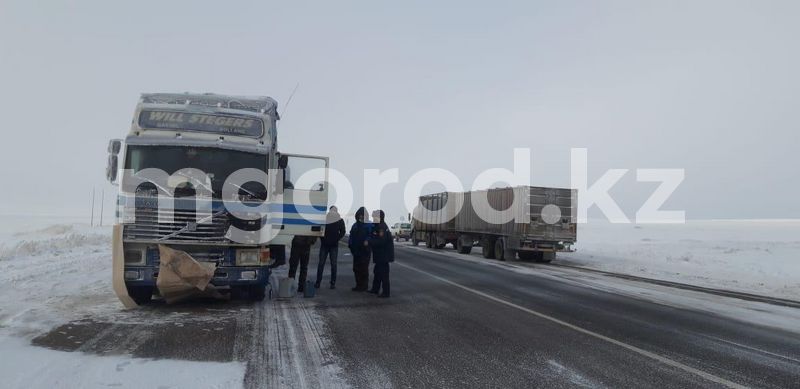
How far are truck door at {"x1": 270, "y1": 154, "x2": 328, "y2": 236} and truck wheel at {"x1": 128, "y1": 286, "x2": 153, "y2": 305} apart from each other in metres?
2.66

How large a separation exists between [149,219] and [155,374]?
12.8 feet

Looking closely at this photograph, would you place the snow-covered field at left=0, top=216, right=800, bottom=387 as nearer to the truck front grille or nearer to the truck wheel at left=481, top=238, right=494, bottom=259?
the truck front grille

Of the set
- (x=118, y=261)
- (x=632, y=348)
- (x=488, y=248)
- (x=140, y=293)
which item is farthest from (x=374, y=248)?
(x=488, y=248)

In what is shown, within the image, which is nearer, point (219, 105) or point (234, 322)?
point (234, 322)

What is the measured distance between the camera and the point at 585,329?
725 centimetres

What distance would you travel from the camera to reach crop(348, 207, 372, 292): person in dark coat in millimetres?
10859

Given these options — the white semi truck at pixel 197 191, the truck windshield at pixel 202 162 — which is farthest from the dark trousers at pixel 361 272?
the truck windshield at pixel 202 162

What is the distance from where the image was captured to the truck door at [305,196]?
10.5 metres

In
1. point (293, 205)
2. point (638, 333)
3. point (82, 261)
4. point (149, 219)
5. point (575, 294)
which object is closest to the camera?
point (638, 333)

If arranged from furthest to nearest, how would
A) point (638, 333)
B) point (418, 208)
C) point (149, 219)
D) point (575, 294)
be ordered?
point (418, 208) < point (575, 294) < point (149, 219) < point (638, 333)

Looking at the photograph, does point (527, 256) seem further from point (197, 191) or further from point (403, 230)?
point (403, 230)

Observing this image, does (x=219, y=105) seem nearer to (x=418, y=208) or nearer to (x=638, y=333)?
(x=638, y=333)

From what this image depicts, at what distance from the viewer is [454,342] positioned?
6324mm

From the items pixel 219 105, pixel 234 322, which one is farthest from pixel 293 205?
pixel 234 322
